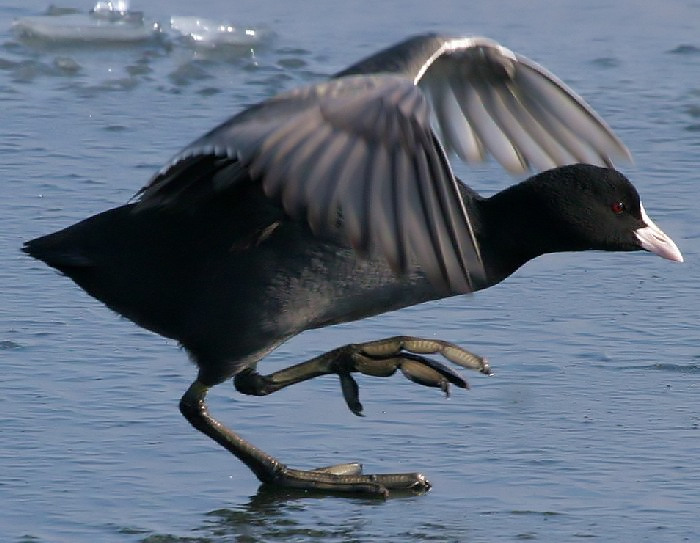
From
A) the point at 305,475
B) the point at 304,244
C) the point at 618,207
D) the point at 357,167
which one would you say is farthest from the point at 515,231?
the point at 357,167

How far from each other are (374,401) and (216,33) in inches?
182

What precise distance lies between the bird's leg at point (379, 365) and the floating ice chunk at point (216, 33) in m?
4.50

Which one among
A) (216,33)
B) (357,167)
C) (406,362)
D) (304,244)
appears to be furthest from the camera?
(216,33)

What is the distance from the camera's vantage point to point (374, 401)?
507 centimetres

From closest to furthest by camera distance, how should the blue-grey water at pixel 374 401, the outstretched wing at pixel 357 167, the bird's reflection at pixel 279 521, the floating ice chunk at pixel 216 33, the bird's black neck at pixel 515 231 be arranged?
the outstretched wing at pixel 357 167
the bird's reflection at pixel 279 521
the blue-grey water at pixel 374 401
the bird's black neck at pixel 515 231
the floating ice chunk at pixel 216 33

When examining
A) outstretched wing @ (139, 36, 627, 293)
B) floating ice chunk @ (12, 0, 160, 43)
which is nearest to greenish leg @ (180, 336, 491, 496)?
outstretched wing @ (139, 36, 627, 293)

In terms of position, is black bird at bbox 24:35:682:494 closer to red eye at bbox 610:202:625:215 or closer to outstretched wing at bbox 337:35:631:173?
red eye at bbox 610:202:625:215

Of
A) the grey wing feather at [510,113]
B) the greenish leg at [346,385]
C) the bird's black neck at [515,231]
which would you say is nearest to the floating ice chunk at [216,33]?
the grey wing feather at [510,113]

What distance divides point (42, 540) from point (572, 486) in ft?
4.61

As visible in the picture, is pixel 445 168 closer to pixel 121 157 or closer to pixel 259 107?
pixel 259 107

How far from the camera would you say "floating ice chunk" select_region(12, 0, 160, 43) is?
9305 mm

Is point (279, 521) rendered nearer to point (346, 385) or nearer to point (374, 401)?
point (346, 385)

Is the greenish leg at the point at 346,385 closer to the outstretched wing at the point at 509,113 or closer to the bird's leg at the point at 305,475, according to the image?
the bird's leg at the point at 305,475

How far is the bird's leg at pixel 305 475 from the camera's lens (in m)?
4.50
